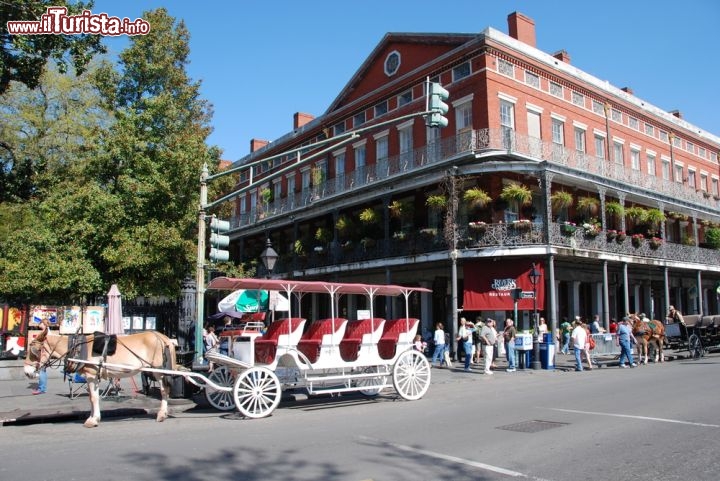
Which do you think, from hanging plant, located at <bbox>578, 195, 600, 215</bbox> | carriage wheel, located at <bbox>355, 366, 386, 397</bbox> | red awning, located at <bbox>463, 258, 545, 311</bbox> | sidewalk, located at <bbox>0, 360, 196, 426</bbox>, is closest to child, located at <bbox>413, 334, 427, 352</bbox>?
carriage wheel, located at <bbox>355, 366, 386, 397</bbox>

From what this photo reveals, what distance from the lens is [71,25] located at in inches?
648

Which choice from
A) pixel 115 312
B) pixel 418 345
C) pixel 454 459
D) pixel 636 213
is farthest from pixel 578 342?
pixel 115 312

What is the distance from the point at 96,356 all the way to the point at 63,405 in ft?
8.27

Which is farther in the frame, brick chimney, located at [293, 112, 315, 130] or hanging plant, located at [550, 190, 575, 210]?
brick chimney, located at [293, 112, 315, 130]

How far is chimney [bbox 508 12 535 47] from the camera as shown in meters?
28.5

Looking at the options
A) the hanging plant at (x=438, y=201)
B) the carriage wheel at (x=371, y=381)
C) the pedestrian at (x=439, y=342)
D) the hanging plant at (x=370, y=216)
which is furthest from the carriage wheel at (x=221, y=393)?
the hanging plant at (x=370, y=216)

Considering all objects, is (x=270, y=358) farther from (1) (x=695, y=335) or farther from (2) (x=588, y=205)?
(2) (x=588, y=205)

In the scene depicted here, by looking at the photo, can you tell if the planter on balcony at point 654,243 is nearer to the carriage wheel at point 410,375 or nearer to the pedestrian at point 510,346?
the pedestrian at point 510,346

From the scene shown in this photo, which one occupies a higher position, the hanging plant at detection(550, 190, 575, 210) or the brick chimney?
the brick chimney

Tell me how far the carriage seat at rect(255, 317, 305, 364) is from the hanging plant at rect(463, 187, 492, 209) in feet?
45.7

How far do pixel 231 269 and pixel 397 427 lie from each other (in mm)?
18460

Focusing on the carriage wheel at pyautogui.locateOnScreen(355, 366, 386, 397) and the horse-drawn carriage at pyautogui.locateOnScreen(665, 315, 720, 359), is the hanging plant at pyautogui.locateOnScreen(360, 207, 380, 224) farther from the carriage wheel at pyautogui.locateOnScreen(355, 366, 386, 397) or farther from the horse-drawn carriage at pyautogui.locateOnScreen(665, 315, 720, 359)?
the carriage wheel at pyautogui.locateOnScreen(355, 366, 386, 397)

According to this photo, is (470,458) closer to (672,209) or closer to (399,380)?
(399,380)

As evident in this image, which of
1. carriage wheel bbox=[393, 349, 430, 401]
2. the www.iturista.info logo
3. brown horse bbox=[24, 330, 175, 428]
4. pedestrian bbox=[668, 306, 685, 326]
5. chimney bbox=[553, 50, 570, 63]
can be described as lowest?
carriage wheel bbox=[393, 349, 430, 401]
